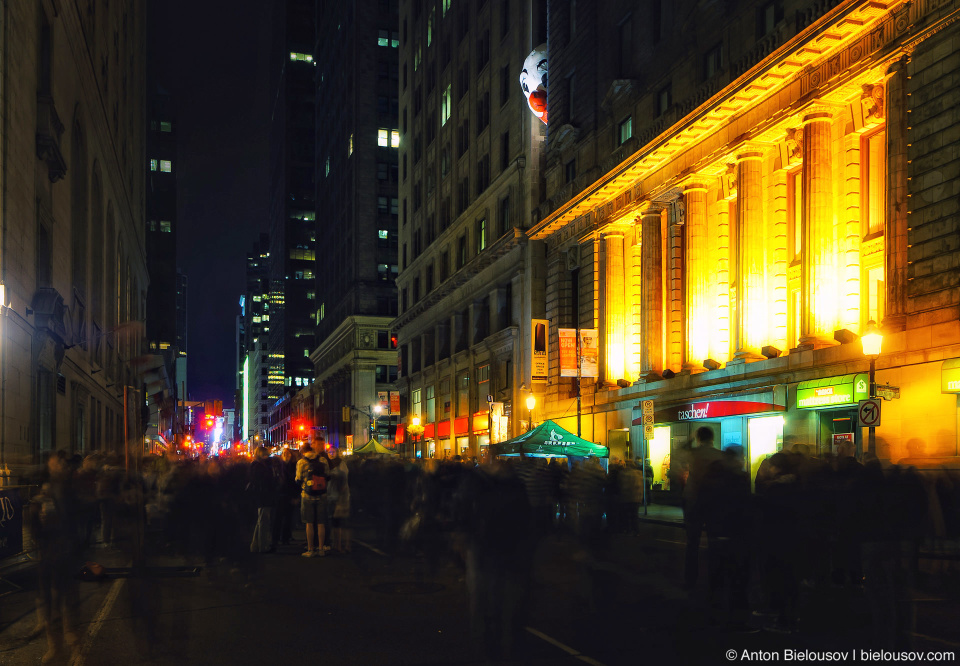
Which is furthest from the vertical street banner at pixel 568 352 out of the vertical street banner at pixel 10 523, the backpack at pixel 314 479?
the vertical street banner at pixel 10 523

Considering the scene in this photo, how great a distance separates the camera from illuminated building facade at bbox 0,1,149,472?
20500mm

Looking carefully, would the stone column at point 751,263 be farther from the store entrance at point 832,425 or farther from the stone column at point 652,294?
the stone column at point 652,294

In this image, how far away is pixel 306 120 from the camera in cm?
15950

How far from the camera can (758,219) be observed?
1187 inches

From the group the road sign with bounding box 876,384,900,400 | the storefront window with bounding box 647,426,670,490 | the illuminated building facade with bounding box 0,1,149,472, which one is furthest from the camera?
the storefront window with bounding box 647,426,670,490

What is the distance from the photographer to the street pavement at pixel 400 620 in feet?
27.5

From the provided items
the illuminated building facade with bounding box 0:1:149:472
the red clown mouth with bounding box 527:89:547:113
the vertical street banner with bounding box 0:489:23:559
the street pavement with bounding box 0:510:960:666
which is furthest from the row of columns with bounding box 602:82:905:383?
the vertical street banner with bounding box 0:489:23:559

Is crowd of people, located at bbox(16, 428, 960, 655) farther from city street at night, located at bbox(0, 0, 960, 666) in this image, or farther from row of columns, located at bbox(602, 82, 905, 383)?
row of columns, located at bbox(602, 82, 905, 383)

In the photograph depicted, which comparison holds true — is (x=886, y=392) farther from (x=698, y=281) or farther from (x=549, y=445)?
(x=698, y=281)

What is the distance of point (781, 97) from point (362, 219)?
73493 mm

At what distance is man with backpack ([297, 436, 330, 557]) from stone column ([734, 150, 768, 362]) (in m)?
17.7

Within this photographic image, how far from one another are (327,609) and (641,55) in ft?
102

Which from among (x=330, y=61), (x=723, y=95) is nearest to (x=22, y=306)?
(x=723, y=95)

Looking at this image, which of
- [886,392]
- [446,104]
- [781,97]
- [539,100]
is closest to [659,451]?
[781,97]
